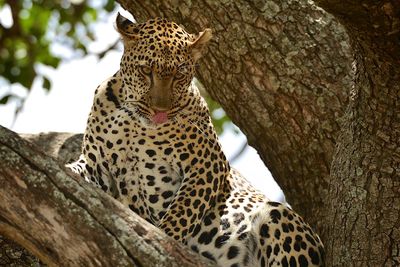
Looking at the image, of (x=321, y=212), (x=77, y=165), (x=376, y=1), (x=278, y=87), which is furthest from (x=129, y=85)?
(x=376, y=1)

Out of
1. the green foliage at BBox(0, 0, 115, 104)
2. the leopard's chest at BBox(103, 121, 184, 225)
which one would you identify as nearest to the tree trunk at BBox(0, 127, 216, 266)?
the leopard's chest at BBox(103, 121, 184, 225)

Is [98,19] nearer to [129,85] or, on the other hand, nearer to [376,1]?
[129,85]

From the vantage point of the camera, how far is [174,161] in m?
8.03

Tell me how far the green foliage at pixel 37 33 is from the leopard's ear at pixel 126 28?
3.84 metres

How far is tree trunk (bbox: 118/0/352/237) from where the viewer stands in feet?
27.3

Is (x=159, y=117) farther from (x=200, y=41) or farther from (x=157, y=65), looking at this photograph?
(x=200, y=41)

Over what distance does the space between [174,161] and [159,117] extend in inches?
22.0

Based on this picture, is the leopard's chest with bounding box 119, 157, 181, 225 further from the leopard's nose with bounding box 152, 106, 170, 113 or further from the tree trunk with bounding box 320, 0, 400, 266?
the tree trunk with bounding box 320, 0, 400, 266

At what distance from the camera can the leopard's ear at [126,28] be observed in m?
7.76

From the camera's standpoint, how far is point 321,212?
8344mm

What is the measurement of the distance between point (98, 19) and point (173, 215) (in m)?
6.42

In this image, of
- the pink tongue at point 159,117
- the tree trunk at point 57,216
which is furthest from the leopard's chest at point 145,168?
the tree trunk at point 57,216

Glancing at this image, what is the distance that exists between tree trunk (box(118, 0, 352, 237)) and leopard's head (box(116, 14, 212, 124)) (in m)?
0.65

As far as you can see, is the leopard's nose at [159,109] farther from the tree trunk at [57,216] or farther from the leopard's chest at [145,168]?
the tree trunk at [57,216]
